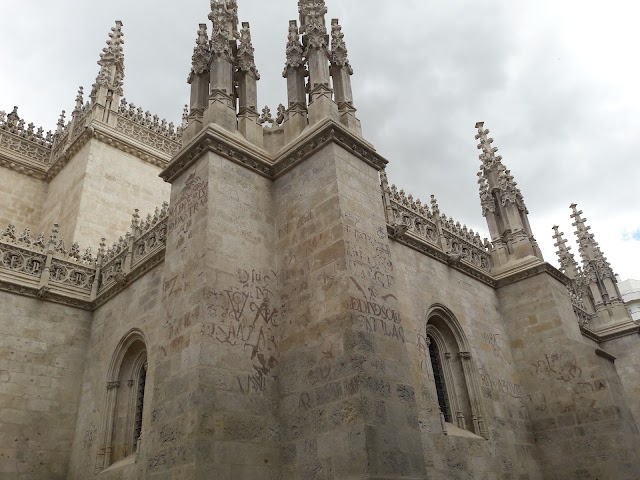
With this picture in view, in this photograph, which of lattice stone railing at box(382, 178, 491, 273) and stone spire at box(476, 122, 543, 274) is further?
stone spire at box(476, 122, 543, 274)

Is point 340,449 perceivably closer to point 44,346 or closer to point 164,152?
point 44,346

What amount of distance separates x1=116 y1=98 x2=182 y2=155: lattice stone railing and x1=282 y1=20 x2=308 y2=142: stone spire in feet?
36.7

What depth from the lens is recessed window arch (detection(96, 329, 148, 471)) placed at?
1277 cm

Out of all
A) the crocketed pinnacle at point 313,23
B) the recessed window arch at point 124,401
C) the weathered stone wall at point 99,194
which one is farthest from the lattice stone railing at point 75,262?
the crocketed pinnacle at point 313,23

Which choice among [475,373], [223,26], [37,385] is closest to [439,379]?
[475,373]

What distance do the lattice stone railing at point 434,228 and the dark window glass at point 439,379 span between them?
2.66m

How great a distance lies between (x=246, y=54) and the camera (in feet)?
42.3

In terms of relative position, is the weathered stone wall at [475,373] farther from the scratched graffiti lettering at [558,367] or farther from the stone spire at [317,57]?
the stone spire at [317,57]

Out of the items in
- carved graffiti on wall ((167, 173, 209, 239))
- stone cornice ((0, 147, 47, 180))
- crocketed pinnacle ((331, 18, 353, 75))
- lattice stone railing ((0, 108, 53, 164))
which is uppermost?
lattice stone railing ((0, 108, 53, 164))

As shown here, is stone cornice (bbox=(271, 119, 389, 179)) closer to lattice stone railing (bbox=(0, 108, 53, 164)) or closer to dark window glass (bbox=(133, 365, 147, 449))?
dark window glass (bbox=(133, 365, 147, 449))

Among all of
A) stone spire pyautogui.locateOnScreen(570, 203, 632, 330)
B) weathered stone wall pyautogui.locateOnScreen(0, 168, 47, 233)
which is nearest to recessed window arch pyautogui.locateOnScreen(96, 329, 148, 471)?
weathered stone wall pyautogui.locateOnScreen(0, 168, 47, 233)

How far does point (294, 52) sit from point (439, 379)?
336 inches

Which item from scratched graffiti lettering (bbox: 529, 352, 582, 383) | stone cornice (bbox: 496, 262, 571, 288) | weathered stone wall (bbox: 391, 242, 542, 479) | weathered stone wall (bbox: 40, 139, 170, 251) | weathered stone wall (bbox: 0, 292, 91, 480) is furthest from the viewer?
weathered stone wall (bbox: 40, 139, 170, 251)

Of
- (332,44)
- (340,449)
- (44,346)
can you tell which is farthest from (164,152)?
(340,449)
